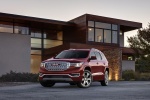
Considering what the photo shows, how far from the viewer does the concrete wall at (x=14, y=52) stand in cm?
2953

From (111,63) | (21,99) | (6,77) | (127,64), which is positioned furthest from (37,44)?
(21,99)

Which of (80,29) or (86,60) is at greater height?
(80,29)

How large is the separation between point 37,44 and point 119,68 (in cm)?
857

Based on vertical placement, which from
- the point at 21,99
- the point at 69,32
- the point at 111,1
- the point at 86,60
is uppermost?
the point at 111,1

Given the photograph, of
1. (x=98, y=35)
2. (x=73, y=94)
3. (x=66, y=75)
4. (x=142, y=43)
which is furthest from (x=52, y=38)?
(x=73, y=94)

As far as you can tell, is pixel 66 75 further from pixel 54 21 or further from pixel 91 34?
pixel 91 34

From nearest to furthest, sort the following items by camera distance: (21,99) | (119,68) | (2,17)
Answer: (21,99) < (2,17) < (119,68)

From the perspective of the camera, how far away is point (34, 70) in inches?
1367

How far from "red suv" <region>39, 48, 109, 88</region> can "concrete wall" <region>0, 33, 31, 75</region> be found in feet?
43.9

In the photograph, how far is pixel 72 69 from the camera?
1535cm

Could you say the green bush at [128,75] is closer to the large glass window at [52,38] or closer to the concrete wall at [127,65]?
the concrete wall at [127,65]

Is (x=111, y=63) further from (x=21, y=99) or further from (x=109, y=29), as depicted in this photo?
(x=21, y=99)

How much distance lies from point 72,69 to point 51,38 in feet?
71.4

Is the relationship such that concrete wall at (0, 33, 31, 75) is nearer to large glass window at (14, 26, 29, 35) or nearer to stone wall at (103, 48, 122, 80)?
large glass window at (14, 26, 29, 35)
